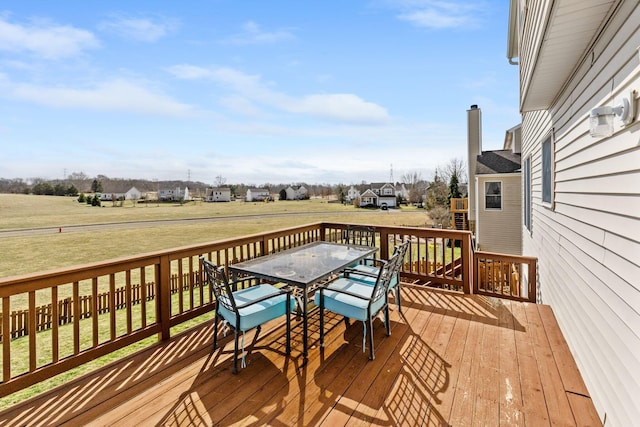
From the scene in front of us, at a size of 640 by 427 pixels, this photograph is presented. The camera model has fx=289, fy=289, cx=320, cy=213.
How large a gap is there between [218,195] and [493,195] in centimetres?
5640

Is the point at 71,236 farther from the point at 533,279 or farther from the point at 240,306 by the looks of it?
the point at 533,279

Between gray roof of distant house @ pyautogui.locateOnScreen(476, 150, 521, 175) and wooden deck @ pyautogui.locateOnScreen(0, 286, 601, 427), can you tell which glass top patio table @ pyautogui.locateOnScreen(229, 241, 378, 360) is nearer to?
wooden deck @ pyautogui.locateOnScreen(0, 286, 601, 427)

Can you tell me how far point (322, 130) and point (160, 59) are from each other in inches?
584

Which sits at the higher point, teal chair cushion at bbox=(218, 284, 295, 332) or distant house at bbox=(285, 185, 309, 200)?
distant house at bbox=(285, 185, 309, 200)

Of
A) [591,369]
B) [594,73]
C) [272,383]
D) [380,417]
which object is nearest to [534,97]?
[594,73]

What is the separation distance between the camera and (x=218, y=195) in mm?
60625

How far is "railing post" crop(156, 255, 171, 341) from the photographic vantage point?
124 inches

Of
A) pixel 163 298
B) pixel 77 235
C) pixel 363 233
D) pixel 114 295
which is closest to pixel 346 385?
pixel 163 298

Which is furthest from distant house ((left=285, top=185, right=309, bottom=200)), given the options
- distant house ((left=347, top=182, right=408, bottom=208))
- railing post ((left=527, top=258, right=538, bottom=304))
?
railing post ((left=527, top=258, right=538, bottom=304))

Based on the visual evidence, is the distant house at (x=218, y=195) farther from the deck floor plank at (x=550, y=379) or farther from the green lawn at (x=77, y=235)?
the deck floor plank at (x=550, y=379)

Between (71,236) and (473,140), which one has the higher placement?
(473,140)

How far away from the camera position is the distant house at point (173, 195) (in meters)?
61.3

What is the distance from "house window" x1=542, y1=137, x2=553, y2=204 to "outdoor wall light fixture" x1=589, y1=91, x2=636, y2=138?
2301mm

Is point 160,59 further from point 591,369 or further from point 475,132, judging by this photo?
point 475,132
